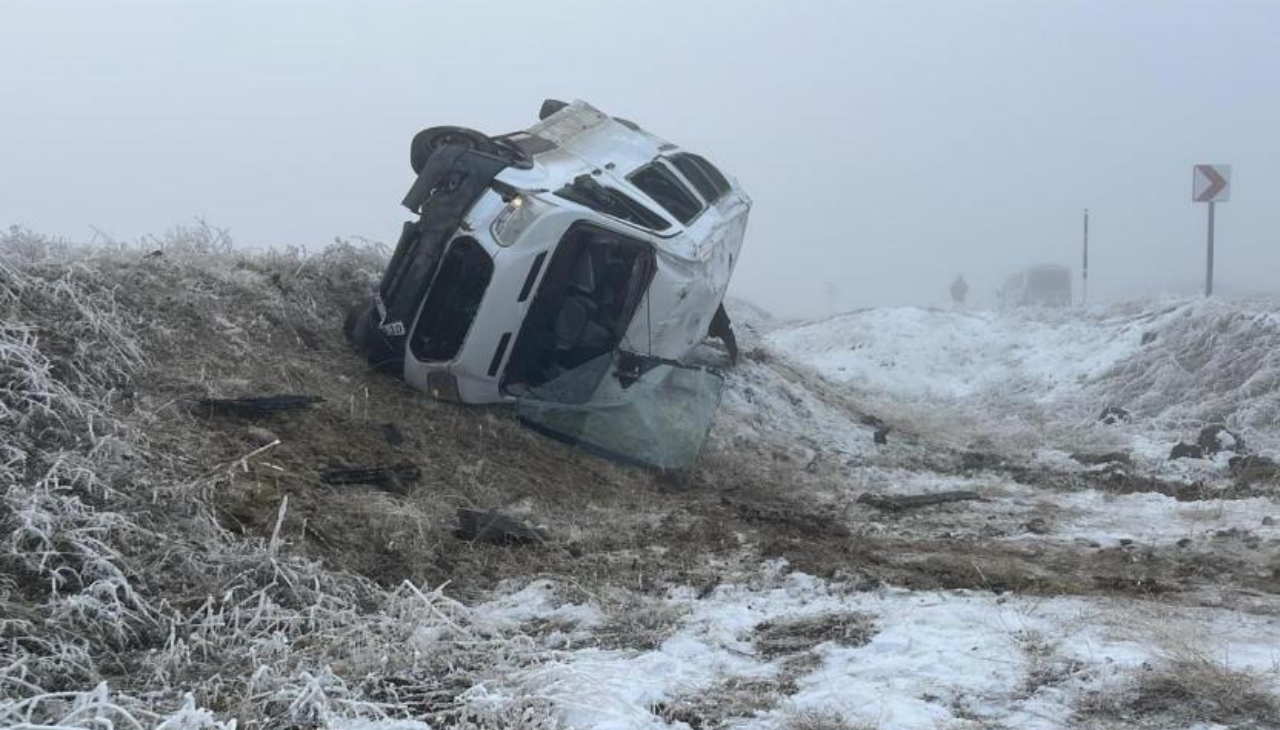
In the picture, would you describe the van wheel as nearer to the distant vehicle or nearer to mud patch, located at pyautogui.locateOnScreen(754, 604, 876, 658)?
mud patch, located at pyautogui.locateOnScreen(754, 604, 876, 658)

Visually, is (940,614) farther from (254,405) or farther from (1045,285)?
(1045,285)

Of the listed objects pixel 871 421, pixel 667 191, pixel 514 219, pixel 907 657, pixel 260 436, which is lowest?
pixel 871 421

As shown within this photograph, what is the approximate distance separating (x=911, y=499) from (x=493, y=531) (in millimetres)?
3344

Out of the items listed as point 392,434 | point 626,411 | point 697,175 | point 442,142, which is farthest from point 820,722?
point 697,175

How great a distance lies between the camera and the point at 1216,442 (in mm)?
8992

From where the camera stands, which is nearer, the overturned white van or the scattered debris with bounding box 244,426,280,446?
the scattered debris with bounding box 244,426,280,446

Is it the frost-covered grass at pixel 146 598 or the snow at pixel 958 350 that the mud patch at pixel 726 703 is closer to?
the frost-covered grass at pixel 146 598

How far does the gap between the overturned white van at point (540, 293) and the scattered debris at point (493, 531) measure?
185 centimetres

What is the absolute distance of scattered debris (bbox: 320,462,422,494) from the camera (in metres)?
5.62

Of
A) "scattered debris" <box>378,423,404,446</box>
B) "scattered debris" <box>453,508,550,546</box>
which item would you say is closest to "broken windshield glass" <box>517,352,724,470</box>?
"scattered debris" <box>378,423,404,446</box>

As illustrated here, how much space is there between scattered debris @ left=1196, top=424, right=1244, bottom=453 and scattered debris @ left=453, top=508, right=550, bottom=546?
645 cm

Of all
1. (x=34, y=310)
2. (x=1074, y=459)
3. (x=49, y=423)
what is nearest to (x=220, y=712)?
(x=49, y=423)

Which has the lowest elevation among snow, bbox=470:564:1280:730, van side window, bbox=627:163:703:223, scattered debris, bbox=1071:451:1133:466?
scattered debris, bbox=1071:451:1133:466

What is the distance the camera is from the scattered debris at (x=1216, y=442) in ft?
29.2
